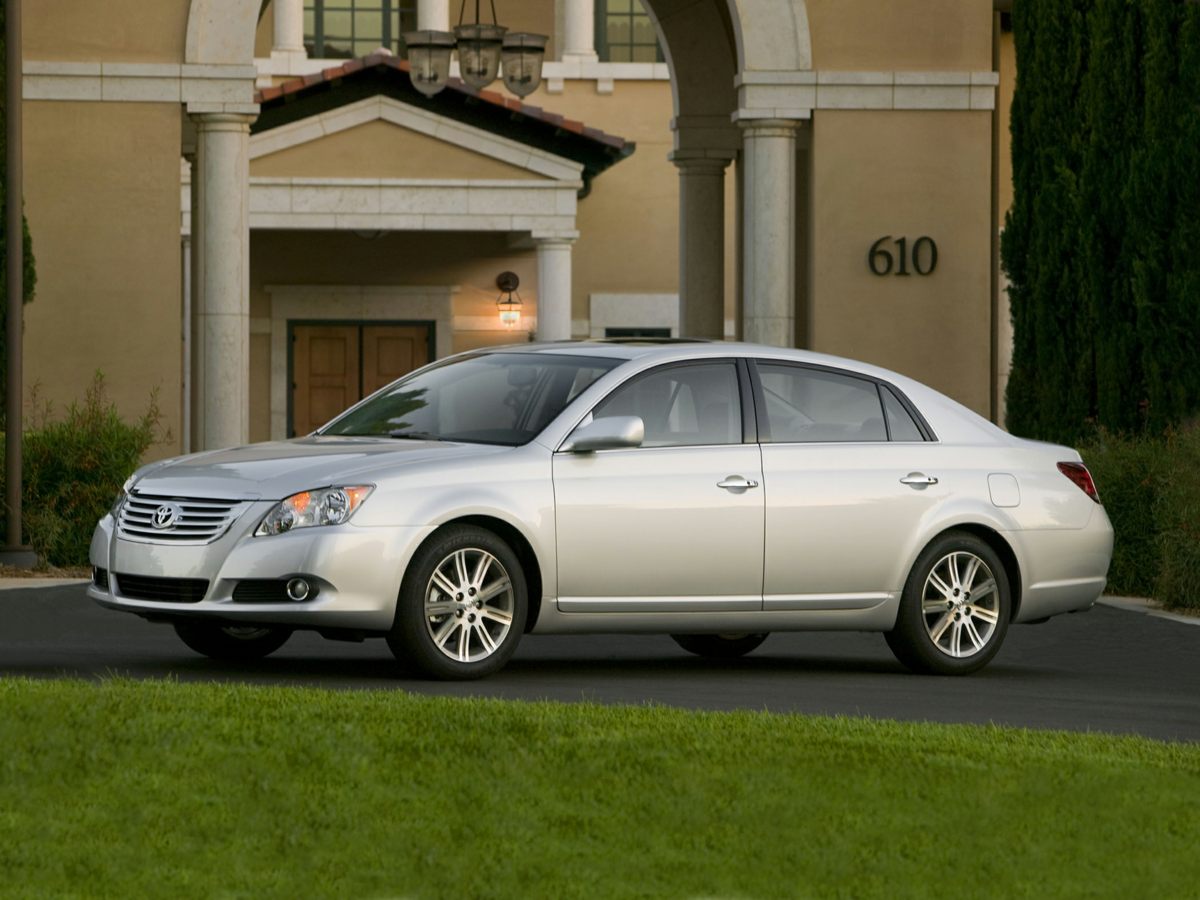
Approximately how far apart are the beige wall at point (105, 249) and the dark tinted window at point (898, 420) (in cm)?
938

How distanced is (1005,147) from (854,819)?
65.2 feet

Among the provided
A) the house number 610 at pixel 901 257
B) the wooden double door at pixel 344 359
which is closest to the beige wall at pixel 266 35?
the wooden double door at pixel 344 359

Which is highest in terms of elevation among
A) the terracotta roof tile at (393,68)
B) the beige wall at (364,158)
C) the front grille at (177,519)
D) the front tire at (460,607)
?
the terracotta roof tile at (393,68)

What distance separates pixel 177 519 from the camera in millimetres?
10500

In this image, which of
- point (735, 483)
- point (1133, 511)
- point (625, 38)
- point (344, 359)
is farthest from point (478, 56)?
point (625, 38)

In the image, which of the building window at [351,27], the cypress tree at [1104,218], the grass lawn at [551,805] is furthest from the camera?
the building window at [351,27]

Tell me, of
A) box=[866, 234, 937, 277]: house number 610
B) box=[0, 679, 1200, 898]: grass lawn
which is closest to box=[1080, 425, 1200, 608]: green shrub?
box=[866, 234, 937, 277]: house number 610

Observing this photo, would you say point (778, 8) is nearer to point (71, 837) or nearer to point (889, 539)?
point (889, 539)

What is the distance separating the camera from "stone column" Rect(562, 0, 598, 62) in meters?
39.5

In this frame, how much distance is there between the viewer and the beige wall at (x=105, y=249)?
20.0m

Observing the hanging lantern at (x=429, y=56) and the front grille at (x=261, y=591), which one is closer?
the front grille at (x=261, y=591)

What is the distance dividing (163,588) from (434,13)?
30018 mm

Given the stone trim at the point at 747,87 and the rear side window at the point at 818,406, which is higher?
the stone trim at the point at 747,87

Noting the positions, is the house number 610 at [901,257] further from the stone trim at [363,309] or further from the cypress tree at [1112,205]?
the stone trim at [363,309]
